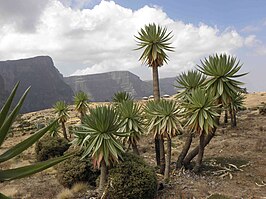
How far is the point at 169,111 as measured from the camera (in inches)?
556

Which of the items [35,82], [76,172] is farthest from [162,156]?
[35,82]

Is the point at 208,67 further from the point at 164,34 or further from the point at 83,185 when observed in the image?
the point at 83,185

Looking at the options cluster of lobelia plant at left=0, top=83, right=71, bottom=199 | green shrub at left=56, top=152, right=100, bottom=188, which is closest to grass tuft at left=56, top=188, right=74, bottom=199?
green shrub at left=56, top=152, right=100, bottom=188

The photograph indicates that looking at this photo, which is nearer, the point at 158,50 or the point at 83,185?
the point at 83,185

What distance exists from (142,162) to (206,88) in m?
4.92

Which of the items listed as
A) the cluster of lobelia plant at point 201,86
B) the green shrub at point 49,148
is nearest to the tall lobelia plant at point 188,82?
the cluster of lobelia plant at point 201,86

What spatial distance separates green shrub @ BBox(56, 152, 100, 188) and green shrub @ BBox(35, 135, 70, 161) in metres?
9.40

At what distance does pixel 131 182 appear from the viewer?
11555 millimetres

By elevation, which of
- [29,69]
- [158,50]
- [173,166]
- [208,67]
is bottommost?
[173,166]

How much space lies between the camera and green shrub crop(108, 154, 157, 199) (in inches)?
449

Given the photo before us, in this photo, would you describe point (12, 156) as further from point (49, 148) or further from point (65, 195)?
point (49, 148)

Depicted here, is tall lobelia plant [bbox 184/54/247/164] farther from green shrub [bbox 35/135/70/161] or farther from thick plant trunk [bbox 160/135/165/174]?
green shrub [bbox 35/135/70/161]

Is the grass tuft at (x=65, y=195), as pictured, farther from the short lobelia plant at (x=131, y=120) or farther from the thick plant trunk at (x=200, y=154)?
the thick plant trunk at (x=200, y=154)

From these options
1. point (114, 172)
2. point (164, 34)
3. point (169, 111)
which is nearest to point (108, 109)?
point (114, 172)
